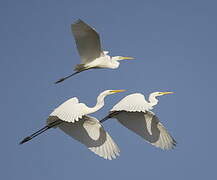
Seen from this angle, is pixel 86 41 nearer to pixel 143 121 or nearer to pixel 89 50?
pixel 89 50

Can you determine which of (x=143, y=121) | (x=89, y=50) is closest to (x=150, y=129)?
(x=143, y=121)

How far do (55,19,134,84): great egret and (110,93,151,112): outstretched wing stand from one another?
1966 millimetres

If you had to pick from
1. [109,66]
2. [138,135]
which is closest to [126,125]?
[138,135]

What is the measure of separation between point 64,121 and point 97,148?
1269 mm

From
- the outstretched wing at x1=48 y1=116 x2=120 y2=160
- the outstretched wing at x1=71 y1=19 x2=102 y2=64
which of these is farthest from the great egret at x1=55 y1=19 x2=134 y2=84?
the outstretched wing at x1=48 y1=116 x2=120 y2=160

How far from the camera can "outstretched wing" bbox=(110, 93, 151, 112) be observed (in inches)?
925

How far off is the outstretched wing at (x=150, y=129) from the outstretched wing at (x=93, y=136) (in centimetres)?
108

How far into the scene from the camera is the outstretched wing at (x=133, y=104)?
23.5 meters

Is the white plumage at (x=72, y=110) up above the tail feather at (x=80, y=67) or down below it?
below

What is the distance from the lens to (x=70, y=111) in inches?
907

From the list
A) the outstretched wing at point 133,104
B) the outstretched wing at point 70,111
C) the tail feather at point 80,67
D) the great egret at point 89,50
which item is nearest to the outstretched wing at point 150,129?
the outstretched wing at point 133,104

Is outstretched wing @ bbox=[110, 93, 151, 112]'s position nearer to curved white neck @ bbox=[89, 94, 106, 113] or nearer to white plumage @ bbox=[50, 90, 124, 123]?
curved white neck @ bbox=[89, 94, 106, 113]

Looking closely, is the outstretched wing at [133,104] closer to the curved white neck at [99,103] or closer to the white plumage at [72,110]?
the curved white neck at [99,103]

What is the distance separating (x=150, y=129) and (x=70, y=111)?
2.84 metres
